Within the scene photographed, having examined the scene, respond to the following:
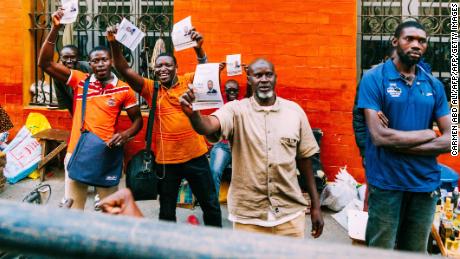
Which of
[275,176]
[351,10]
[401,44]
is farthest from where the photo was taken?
[351,10]

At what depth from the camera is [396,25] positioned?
21.5ft

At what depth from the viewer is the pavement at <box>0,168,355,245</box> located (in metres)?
5.33

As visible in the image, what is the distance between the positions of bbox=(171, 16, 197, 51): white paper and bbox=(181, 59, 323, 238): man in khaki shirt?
4.72 feet

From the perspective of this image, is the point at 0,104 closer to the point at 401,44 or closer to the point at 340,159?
the point at 340,159

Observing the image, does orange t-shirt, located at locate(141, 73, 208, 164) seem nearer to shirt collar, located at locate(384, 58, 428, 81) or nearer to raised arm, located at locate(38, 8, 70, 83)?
raised arm, located at locate(38, 8, 70, 83)

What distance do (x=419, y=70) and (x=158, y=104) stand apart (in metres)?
2.31

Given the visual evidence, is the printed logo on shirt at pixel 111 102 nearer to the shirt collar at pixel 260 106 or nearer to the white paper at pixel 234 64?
the white paper at pixel 234 64

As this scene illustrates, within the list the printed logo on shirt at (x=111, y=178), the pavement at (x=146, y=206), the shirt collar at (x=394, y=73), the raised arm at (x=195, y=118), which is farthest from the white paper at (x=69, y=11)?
the shirt collar at (x=394, y=73)

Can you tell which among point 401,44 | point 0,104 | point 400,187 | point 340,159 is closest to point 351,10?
point 340,159

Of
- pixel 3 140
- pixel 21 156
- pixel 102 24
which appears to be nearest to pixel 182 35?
pixel 102 24

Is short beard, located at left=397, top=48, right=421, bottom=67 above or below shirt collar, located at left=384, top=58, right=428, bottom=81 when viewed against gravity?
above

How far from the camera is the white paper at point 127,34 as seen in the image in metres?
4.57

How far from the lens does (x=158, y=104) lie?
182 inches

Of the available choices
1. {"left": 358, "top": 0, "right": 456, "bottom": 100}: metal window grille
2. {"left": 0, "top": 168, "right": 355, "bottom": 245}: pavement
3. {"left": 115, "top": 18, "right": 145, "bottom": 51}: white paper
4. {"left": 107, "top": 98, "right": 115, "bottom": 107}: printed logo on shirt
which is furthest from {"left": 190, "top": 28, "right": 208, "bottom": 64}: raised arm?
{"left": 358, "top": 0, "right": 456, "bottom": 100}: metal window grille
